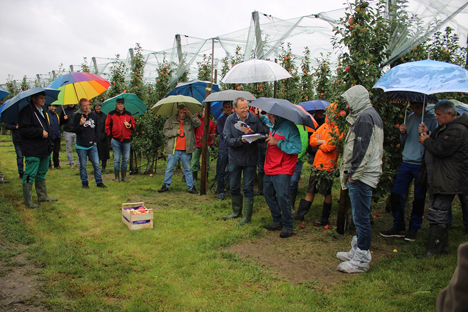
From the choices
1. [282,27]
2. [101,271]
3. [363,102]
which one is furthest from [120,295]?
[282,27]

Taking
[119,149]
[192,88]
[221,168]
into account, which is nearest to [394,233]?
[221,168]

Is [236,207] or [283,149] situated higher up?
[283,149]

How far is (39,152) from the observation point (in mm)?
6715

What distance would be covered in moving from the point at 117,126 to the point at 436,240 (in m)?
7.44

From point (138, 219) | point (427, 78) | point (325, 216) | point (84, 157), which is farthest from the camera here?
point (84, 157)

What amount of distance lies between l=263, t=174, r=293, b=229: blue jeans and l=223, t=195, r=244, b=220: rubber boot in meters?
0.82

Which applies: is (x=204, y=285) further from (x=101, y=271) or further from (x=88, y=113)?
(x=88, y=113)

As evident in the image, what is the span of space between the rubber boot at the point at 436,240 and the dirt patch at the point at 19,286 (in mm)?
4584

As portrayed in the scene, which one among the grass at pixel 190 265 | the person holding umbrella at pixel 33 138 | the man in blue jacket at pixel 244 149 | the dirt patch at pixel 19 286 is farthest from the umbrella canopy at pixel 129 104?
the dirt patch at pixel 19 286

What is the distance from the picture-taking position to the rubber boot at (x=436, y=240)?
4.46 meters

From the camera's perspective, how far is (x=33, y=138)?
21.8 feet

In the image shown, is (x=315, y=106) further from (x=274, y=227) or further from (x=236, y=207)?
(x=274, y=227)

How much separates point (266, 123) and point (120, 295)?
371cm

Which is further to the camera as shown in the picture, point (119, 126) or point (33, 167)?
point (119, 126)
